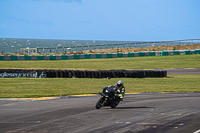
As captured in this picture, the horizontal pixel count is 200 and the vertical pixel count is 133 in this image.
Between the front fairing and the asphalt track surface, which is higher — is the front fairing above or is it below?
above

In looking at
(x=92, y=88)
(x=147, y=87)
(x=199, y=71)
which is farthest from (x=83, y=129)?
(x=199, y=71)

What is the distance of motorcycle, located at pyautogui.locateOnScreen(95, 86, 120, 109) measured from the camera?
45.5ft

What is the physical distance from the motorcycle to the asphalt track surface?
0.97 feet

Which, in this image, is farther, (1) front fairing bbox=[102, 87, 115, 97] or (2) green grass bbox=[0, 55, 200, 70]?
(2) green grass bbox=[0, 55, 200, 70]

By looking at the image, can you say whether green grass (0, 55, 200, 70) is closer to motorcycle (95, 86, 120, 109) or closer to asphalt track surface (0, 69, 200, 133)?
asphalt track surface (0, 69, 200, 133)

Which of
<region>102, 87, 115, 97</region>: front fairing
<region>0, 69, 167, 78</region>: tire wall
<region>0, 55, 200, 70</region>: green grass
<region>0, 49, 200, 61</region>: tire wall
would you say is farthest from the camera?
<region>0, 49, 200, 61</region>: tire wall

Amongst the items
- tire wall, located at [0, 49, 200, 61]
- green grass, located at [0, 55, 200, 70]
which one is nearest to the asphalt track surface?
green grass, located at [0, 55, 200, 70]

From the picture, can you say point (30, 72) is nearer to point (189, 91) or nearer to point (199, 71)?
point (189, 91)

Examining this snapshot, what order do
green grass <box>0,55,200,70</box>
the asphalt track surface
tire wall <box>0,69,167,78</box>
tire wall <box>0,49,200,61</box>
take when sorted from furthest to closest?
tire wall <box>0,49,200,61</box>
green grass <box>0,55,200,70</box>
tire wall <box>0,69,167,78</box>
the asphalt track surface

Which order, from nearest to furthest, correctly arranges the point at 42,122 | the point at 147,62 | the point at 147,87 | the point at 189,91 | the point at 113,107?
the point at 42,122
the point at 113,107
the point at 189,91
the point at 147,87
the point at 147,62

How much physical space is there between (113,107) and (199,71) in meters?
24.9

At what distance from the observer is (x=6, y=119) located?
1177 cm

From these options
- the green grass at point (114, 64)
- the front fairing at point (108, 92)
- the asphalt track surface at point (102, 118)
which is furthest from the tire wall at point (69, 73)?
the front fairing at point (108, 92)

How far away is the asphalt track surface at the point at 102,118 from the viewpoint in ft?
33.3
